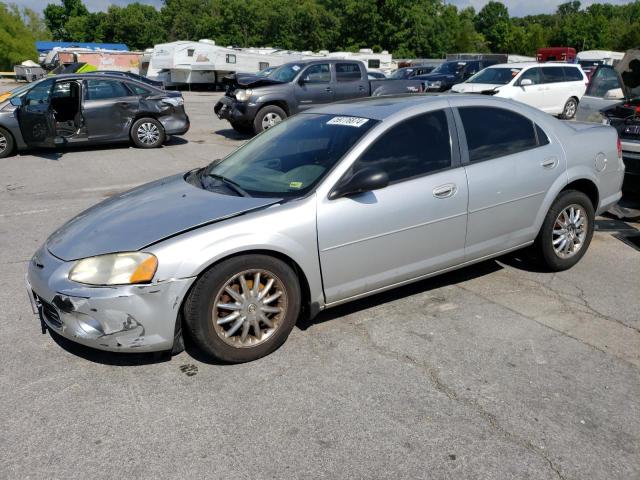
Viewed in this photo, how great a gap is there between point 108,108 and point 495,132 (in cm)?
947

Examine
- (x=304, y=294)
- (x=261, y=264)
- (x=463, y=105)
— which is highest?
(x=463, y=105)

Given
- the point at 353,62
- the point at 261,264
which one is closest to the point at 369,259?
the point at 261,264

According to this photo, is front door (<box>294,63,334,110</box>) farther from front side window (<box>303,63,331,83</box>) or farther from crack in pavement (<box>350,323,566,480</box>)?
crack in pavement (<box>350,323,566,480</box>)

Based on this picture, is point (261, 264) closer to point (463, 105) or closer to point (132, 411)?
point (132, 411)

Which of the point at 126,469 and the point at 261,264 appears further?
the point at 261,264

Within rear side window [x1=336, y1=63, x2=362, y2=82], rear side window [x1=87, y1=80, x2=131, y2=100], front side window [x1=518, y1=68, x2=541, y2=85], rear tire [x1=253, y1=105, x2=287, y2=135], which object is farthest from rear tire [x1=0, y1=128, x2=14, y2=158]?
front side window [x1=518, y1=68, x2=541, y2=85]

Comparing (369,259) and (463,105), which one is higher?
(463,105)

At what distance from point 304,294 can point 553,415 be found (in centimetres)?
162

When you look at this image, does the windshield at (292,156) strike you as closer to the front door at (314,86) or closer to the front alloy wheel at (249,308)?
the front alloy wheel at (249,308)

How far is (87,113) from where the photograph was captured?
1166cm

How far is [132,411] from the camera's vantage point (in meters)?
3.09

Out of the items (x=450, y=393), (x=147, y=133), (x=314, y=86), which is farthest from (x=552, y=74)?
(x=450, y=393)

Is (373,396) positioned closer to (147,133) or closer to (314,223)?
(314,223)

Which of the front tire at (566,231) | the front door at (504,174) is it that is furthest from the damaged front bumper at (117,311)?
the front tire at (566,231)
